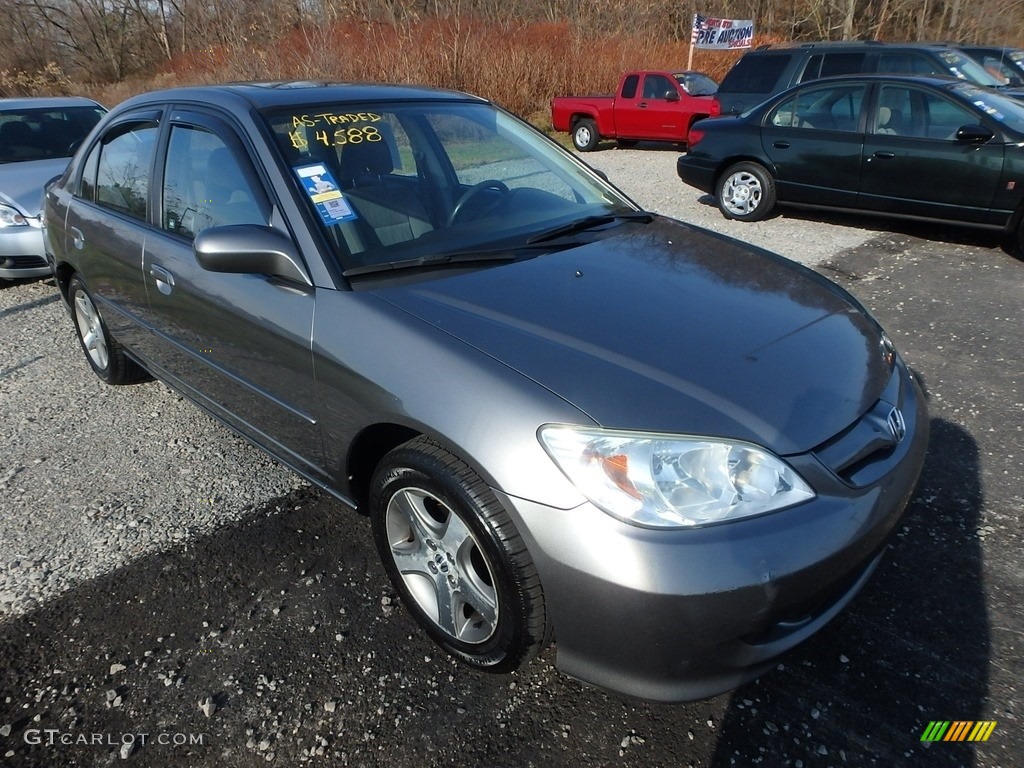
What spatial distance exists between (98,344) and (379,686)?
3186 millimetres

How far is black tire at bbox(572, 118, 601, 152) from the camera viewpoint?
14.8 metres

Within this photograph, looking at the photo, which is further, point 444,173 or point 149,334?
point 149,334

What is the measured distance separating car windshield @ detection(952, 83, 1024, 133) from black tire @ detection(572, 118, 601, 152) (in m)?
8.51

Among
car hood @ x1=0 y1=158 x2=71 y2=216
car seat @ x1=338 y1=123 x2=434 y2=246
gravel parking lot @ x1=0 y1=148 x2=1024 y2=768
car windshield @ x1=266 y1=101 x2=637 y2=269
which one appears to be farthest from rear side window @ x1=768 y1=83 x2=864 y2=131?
car hood @ x1=0 y1=158 x2=71 y2=216

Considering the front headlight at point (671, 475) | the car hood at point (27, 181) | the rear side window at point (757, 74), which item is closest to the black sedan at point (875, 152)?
the rear side window at point (757, 74)

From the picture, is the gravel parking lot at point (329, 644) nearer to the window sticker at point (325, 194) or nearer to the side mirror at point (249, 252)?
the side mirror at point (249, 252)

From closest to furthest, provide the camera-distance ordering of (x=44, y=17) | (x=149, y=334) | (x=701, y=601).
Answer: (x=701, y=601), (x=149, y=334), (x=44, y=17)

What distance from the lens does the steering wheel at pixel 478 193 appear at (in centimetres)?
286

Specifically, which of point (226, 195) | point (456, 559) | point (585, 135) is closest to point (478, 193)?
point (226, 195)

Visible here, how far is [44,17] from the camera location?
3203 centimetres

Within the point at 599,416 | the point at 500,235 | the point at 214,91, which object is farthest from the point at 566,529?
the point at 214,91

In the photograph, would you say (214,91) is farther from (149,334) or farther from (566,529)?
(566,529)

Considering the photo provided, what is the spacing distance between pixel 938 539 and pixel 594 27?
23068mm

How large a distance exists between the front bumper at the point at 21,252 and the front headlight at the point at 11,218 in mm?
46
